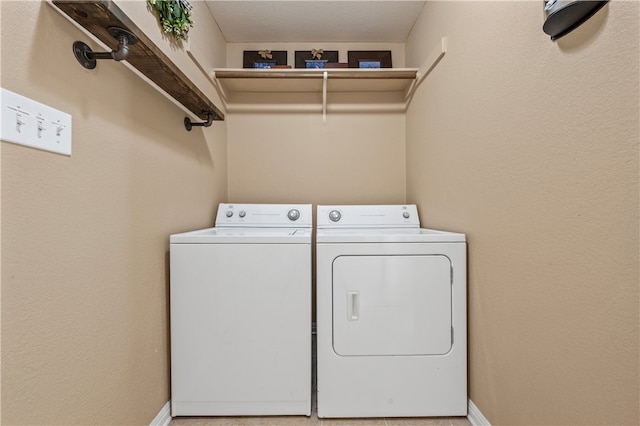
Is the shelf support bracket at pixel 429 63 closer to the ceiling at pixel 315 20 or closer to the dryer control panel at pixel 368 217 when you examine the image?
the ceiling at pixel 315 20

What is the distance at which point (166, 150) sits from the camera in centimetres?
143

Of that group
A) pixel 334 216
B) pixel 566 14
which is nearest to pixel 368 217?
pixel 334 216

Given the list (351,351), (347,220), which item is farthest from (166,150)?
(351,351)

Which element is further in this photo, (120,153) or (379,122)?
(379,122)

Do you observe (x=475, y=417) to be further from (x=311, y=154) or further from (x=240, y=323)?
(x=311, y=154)

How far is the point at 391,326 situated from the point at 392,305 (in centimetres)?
10

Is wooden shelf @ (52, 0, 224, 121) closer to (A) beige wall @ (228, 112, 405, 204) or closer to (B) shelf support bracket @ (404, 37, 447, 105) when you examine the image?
(A) beige wall @ (228, 112, 405, 204)

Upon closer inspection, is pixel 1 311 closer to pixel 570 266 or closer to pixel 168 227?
pixel 168 227

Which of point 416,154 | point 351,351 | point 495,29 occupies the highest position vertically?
point 495,29

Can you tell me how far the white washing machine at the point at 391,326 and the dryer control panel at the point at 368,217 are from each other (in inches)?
24.7

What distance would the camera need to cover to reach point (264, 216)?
208 cm

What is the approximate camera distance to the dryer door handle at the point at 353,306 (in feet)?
4.66

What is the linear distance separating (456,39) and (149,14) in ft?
4.84

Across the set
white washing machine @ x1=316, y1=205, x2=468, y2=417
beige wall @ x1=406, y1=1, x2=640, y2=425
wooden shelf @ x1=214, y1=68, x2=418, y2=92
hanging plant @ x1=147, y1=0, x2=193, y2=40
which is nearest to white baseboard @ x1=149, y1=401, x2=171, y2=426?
white washing machine @ x1=316, y1=205, x2=468, y2=417
